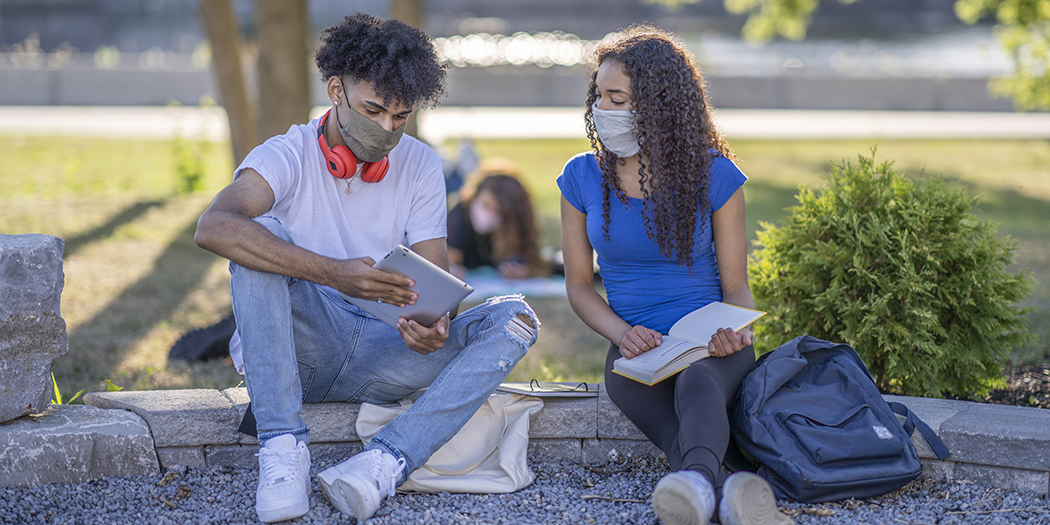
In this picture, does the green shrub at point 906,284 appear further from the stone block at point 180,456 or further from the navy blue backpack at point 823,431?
the stone block at point 180,456

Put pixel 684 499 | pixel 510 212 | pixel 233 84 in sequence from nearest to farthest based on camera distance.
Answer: pixel 684 499 < pixel 510 212 < pixel 233 84

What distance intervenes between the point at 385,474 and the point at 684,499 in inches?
33.9

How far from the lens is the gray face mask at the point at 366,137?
9.52 feet

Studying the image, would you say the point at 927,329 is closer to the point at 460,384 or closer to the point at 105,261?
the point at 460,384

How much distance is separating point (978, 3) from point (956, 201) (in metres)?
6.05

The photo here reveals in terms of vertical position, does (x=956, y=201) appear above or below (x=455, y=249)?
above

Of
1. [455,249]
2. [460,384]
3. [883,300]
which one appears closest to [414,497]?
[460,384]

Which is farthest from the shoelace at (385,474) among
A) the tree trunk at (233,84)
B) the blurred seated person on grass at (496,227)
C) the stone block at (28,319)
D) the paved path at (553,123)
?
the paved path at (553,123)

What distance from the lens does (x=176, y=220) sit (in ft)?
26.7

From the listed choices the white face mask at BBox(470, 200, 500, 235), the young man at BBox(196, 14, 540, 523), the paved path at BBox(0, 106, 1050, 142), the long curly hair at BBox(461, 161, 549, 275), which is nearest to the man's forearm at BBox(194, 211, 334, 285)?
the young man at BBox(196, 14, 540, 523)

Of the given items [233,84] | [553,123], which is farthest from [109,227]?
[553,123]

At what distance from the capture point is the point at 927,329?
335 centimetres

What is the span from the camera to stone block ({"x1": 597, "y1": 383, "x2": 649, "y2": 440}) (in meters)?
3.13

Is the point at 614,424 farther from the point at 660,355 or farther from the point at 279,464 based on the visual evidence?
the point at 279,464
